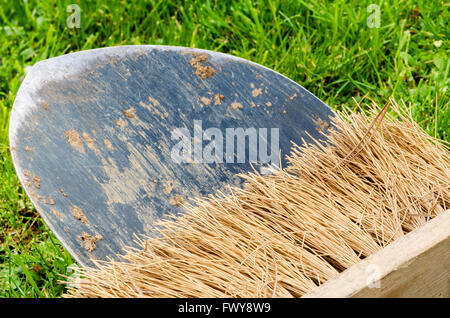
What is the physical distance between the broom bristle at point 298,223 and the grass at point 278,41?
24.6 inches

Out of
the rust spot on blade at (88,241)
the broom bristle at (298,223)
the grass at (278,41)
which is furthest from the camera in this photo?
the grass at (278,41)

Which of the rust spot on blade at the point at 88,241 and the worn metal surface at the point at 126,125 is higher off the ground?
the worn metal surface at the point at 126,125

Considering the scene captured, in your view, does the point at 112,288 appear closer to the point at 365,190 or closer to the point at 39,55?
the point at 365,190

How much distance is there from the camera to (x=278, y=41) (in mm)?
2334

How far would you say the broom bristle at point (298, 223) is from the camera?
112 centimetres

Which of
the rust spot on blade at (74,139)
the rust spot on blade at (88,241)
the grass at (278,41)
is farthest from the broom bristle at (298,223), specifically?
the grass at (278,41)

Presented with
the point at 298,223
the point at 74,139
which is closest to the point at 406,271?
the point at 298,223

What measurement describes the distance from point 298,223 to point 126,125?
542 millimetres

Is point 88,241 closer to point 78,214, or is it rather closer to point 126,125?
point 78,214

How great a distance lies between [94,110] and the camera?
1381 mm

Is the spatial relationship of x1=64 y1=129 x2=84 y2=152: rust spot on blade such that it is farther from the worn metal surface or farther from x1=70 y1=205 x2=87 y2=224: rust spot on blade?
x1=70 y1=205 x2=87 y2=224: rust spot on blade

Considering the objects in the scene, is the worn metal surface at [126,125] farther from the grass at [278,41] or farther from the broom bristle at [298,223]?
the grass at [278,41]

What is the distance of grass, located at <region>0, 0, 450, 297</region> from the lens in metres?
1.96

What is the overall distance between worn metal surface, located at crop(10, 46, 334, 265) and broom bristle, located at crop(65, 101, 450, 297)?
0.07 meters
